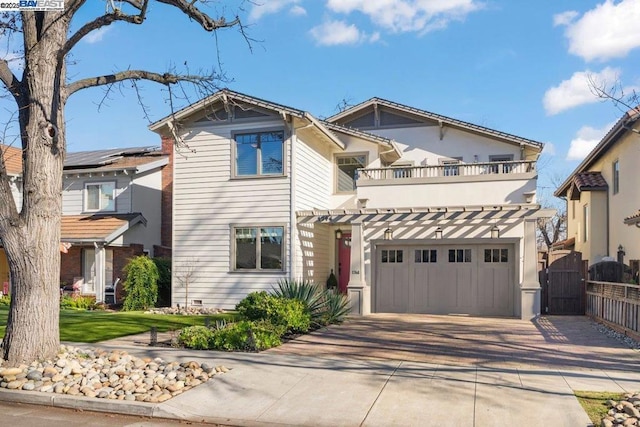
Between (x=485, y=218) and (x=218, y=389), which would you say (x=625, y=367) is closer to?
(x=218, y=389)

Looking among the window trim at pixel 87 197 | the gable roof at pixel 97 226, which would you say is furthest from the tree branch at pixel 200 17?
the window trim at pixel 87 197

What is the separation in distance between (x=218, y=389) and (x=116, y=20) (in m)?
5.47

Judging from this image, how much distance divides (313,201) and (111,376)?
1138 cm

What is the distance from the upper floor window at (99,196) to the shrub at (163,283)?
4.22 meters

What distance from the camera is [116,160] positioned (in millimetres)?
23312

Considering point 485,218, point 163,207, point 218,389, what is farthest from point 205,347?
point 163,207

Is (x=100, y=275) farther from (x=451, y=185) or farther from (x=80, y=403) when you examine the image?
(x=80, y=403)

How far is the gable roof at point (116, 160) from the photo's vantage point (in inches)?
857

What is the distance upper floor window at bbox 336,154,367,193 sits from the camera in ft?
66.4

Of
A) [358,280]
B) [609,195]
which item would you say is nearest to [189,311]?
[358,280]

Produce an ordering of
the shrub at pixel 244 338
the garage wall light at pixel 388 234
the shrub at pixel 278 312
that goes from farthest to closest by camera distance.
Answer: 1. the garage wall light at pixel 388 234
2. the shrub at pixel 278 312
3. the shrub at pixel 244 338

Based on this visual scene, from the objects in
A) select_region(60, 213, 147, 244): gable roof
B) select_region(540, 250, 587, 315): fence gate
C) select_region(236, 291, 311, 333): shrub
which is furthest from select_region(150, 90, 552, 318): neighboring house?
select_region(236, 291, 311, 333): shrub

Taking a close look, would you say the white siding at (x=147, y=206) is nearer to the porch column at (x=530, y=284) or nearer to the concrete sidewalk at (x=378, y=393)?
the concrete sidewalk at (x=378, y=393)

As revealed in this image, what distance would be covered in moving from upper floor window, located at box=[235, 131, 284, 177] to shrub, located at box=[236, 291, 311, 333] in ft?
16.9
